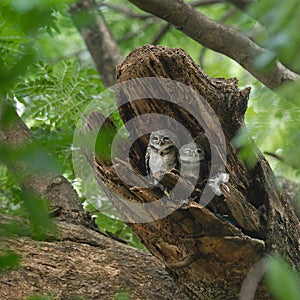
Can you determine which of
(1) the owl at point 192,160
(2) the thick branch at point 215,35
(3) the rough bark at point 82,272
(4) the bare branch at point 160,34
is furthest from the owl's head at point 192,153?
(4) the bare branch at point 160,34

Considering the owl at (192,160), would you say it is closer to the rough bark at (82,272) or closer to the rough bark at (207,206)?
the rough bark at (207,206)

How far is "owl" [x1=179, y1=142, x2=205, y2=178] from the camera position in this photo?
2.42 m

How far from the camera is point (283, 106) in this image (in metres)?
2.20

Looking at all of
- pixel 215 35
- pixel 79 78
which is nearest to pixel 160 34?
pixel 79 78

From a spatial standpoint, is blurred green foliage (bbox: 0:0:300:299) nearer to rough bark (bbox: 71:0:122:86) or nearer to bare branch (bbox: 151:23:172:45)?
bare branch (bbox: 151:23:172:45)

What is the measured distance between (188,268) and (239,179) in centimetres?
40

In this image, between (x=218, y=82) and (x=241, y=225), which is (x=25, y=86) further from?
(x=241, y=225)

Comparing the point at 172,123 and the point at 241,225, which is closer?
the point at 241,225

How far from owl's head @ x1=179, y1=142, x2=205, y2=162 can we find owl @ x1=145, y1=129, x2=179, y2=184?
3.0 inches

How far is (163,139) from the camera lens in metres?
2.50

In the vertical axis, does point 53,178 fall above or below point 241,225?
above

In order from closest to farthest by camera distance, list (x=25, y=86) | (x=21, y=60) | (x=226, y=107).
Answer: (x=21, y=60)
(x=226, y=107)
(x=25, y=86)

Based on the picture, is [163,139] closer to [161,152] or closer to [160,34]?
[161,152]

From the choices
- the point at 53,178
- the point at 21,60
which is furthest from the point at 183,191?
the point at 21,60
